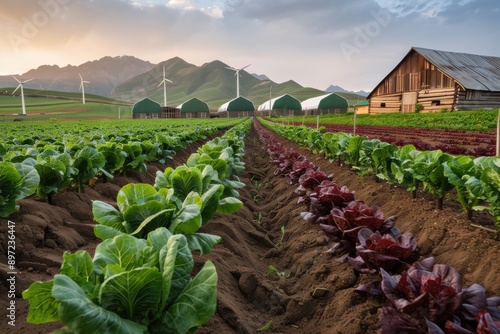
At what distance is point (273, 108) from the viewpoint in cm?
7781

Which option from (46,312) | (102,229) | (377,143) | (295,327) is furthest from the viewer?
(377,143)

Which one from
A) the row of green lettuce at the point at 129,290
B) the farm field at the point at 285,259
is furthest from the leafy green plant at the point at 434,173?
the row of green lettuce at the point at 129,290

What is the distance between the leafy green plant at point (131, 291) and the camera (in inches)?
56.9

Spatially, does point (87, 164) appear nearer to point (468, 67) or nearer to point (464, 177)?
point (464, 177)

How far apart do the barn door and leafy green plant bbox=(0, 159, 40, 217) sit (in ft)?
131

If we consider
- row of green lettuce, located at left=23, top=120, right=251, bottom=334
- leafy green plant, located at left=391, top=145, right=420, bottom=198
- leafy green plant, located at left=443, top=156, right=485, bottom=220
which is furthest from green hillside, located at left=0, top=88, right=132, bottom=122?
row of green lettuce, located at left=23, top=120, right=251, bottom=334

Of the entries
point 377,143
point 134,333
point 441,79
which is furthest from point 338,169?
point 441,79

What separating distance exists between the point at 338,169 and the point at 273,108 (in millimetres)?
70740

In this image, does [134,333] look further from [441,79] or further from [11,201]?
[441,79]

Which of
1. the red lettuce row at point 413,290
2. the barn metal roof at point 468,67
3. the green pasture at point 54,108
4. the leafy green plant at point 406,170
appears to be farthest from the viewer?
the green pasture at point 54,108

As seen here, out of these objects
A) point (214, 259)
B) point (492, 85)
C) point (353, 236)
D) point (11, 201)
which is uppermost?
point (492, 85)

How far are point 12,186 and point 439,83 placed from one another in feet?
Result: 127

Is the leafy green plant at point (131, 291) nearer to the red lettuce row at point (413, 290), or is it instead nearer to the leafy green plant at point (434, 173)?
the red lettuce row at point (413, 290)

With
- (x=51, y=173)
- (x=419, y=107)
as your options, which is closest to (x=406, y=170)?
(x=51, y=173)
